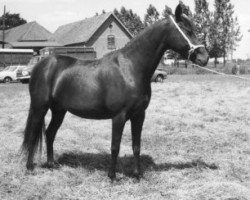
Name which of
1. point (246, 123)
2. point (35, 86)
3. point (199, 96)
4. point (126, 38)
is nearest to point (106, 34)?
point (126, 38)

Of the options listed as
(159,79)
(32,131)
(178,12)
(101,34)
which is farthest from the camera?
(101,34)

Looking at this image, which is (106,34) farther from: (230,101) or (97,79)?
(97,79)

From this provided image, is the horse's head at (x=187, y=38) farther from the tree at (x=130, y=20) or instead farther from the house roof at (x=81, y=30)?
the tree at (x=130, y=20)

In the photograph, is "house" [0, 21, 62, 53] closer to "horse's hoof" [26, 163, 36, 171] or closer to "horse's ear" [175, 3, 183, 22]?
"horse's hoof" [26, 163, 36, 171]

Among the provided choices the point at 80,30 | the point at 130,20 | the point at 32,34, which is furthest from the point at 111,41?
the point at 130,20

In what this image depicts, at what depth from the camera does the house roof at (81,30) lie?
171ft

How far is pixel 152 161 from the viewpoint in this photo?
259 inches

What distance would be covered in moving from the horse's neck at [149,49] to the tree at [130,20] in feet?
264

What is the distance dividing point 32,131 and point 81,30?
50.5 m

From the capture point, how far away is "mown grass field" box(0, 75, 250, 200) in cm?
501

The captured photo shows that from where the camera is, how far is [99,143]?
26.0ft

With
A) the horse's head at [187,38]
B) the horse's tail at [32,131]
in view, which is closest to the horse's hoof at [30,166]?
the horse's tail at [32,131]

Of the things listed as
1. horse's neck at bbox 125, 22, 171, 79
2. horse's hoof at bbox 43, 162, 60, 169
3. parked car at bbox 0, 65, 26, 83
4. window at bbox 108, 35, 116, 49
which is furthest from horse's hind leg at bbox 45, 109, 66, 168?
window at bbox 108, 35, 116, 49

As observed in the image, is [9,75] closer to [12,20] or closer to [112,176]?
[112,176]
